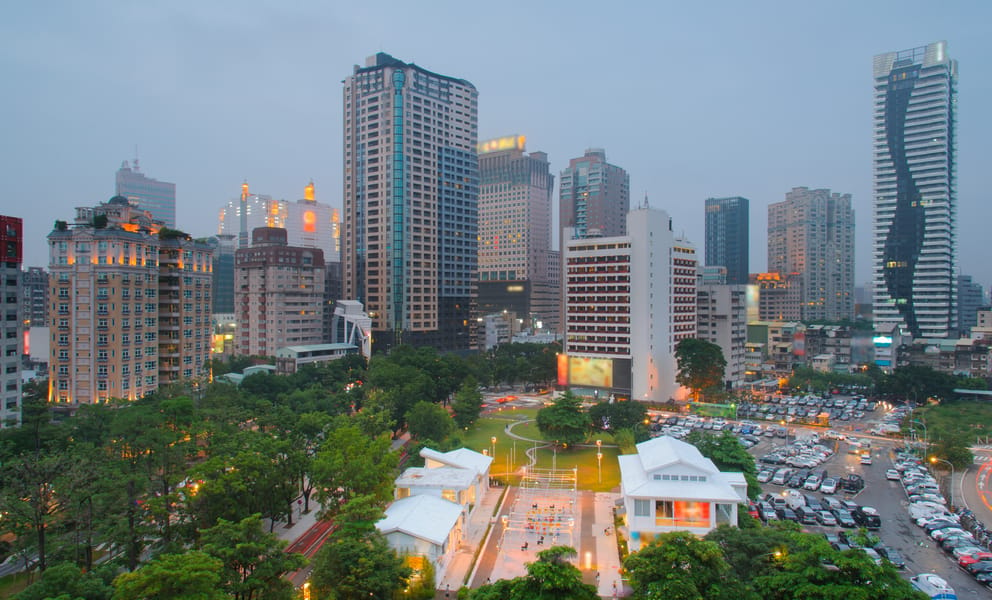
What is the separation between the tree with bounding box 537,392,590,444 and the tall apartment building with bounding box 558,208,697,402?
2544cm

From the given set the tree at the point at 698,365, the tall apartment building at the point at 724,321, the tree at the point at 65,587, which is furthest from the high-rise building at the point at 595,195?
the tree at the point at 65,587

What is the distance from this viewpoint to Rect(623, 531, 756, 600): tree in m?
23.1

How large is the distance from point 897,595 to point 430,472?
26.2 m

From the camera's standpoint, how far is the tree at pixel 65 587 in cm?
2252

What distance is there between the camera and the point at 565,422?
55.2m

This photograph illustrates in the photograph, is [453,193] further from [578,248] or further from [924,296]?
[924,296]

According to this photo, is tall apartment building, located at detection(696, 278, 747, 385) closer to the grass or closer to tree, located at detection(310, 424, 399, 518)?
the grass

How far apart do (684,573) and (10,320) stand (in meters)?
53.3

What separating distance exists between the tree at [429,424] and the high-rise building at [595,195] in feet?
448

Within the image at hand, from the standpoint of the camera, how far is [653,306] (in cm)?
8062

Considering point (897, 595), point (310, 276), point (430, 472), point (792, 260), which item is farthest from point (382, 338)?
point (792, 260)

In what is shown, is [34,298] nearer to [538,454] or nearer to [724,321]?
[538,454]

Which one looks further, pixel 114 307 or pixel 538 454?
pixel 114 307

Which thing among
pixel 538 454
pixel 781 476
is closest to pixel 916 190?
pixel 781 476
